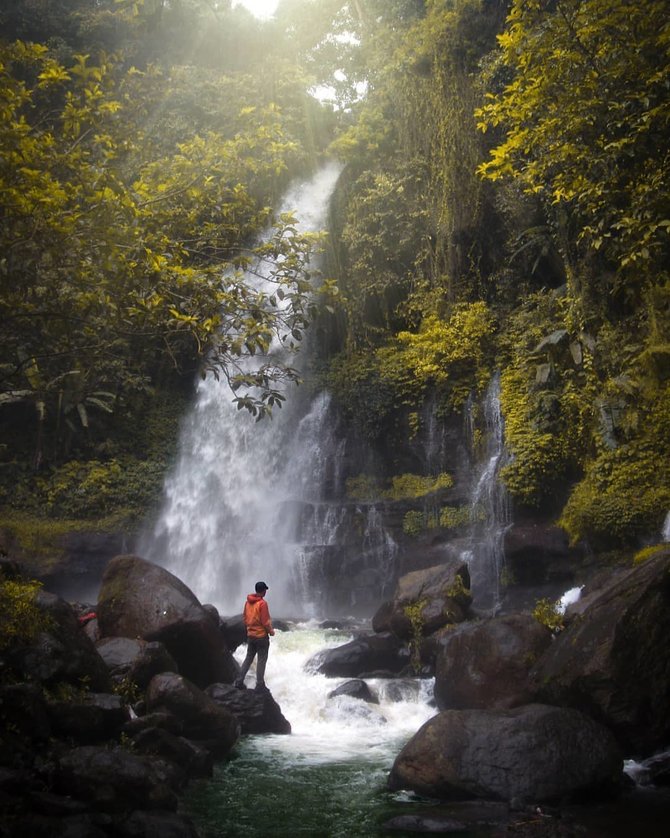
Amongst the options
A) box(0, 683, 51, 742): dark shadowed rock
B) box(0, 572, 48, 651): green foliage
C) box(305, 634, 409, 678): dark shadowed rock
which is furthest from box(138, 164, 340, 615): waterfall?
box(0, 683, 51, 742): dark shadowed rock

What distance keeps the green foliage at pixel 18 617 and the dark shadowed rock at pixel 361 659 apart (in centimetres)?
470

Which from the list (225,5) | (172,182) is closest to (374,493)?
(172,182)

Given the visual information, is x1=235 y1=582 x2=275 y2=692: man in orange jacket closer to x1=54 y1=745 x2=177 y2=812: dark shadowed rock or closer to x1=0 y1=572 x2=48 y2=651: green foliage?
x1=0 y1=572 x2=48 y2=651: green foliage

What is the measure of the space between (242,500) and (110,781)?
44.1ft

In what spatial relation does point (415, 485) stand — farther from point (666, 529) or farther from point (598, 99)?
point (598, 99)

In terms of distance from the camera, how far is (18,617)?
23.0 feet

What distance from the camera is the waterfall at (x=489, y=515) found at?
13.7 meters

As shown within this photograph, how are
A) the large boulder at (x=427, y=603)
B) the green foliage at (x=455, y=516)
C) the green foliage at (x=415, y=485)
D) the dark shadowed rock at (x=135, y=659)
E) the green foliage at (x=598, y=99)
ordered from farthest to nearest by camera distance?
Answer: the green foliage at (x=415, y=485) → the green foliage at (x=455, y=516) → the large boulder at (x=427, y=603) → the green foliage at (x=598, y=99) → the dark shadowed rock at (x=135, y=659)

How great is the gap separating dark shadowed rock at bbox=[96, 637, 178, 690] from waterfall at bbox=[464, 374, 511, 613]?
20.3 feet

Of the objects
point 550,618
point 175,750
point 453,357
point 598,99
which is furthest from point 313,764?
point 453,357

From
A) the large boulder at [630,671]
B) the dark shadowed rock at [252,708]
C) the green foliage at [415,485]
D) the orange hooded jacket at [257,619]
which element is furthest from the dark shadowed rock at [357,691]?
the green foliage at [415,485]

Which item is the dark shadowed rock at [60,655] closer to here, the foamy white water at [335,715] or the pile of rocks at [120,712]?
the pile of rocks at [120,712]

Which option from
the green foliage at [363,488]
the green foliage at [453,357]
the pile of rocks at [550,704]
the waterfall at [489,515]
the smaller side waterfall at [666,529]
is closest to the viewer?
the pile of rocks at [550,704]

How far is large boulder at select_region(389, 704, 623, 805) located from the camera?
614cm
